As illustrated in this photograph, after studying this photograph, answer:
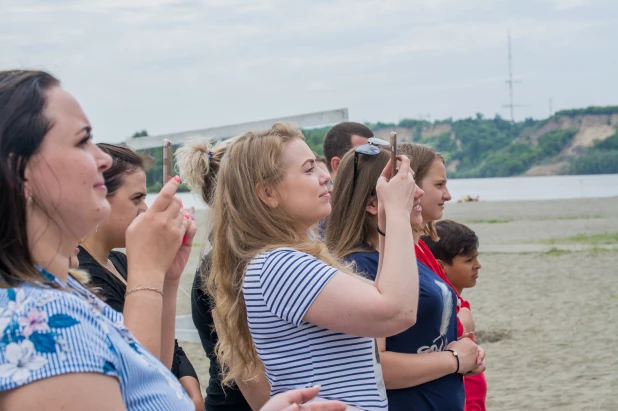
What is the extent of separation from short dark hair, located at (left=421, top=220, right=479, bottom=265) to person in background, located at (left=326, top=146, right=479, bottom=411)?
4.31 feet

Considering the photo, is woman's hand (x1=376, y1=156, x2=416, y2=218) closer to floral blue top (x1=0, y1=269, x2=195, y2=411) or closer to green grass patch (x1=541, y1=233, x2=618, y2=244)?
floral blue top (x1=0, y1=269, x2=195, y2=411)

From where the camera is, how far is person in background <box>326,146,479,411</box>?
10.8 feet

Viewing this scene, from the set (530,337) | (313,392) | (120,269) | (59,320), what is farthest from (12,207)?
(530,337)

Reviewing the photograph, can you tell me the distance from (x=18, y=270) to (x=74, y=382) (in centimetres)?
29

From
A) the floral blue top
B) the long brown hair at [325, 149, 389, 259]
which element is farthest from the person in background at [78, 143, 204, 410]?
the floral blue top

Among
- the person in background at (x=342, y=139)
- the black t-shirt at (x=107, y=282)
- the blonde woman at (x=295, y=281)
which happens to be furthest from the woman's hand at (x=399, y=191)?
the person in background at (x=342, y=139)

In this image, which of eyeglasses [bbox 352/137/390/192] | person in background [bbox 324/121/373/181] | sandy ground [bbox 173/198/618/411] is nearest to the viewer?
eyeglasses [bbox 352/137/390/192]

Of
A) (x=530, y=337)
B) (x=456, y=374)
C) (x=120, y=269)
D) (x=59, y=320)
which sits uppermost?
(x=59, y=320)

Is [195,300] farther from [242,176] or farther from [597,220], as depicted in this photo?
[597,220]

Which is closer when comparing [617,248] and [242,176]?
[242,176]

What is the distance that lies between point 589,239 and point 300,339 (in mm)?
23125

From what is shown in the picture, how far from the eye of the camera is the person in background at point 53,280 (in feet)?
4.80

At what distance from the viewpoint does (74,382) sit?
148 cm

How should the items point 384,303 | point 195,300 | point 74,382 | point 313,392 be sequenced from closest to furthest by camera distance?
point 74,382 < point 313,392 < point 384,303 < point 195,300
